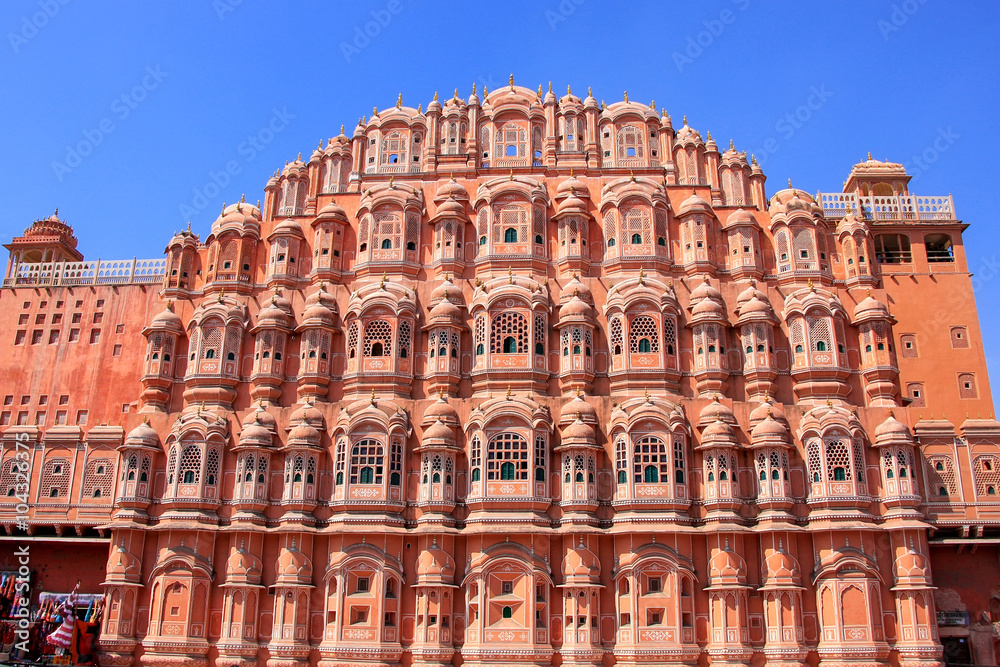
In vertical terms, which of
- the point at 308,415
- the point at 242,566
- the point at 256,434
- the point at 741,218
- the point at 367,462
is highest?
the point at 741,218

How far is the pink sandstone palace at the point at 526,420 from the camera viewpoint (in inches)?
1140

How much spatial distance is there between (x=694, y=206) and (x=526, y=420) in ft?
38.6

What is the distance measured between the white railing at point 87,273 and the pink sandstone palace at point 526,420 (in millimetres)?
1593

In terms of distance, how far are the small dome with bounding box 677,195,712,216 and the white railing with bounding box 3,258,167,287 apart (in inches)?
943

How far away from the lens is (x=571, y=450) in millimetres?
30359

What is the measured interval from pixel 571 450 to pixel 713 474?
16.6ft

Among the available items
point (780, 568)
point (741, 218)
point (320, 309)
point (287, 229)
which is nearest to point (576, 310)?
point (741, 218)

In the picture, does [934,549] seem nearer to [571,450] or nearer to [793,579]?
[793,579]

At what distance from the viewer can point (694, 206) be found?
1373 inches

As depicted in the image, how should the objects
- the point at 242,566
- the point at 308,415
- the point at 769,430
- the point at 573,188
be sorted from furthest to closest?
1. the point at 573,188
2. the point at 308,415
3. the point at 769,430
4. the point at 242,566

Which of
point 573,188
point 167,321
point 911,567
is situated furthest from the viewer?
point 573,188

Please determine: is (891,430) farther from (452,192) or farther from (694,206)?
(452,192)

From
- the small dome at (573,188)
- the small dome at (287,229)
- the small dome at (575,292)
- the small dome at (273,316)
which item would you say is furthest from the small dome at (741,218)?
the small dome at (273,316)

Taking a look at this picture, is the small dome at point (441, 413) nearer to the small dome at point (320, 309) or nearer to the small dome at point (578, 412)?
the small dome at point (578, 412)
